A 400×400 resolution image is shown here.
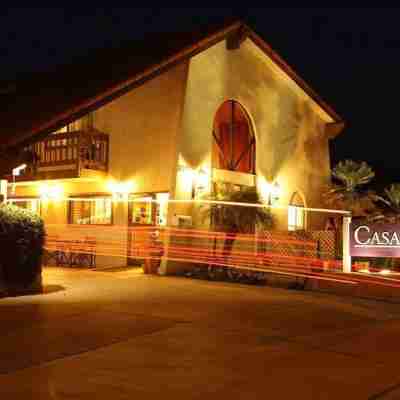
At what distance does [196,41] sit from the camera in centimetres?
1948

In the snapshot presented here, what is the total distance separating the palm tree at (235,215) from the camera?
63.0 ft

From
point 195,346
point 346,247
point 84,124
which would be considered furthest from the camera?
point 84,124

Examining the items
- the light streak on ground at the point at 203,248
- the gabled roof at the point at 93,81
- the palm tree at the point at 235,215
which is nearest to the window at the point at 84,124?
the gabled roof at the point at 93,81

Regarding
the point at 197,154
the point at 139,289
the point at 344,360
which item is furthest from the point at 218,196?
the point at 344,360

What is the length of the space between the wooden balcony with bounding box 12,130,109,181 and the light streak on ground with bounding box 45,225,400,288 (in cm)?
204

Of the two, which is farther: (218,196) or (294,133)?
(294,133)

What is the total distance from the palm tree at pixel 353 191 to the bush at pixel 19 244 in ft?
44.6

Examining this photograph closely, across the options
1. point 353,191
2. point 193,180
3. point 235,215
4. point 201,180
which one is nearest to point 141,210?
point 193,180

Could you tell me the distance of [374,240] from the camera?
1545 cm

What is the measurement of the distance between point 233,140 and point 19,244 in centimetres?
1029

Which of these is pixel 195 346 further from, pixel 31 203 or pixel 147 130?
pixel 31 203

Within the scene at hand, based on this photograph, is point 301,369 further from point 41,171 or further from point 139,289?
point 41,171

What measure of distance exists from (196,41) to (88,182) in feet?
19.0

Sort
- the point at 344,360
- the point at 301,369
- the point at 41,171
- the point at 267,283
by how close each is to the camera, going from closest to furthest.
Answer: the point at 301,369, the point at 344,360, the point at 267,283, the point at 41,171
